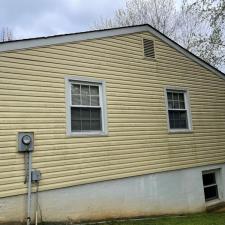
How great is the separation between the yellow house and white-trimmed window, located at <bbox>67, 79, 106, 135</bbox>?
3 centimetres

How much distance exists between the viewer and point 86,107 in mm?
7973

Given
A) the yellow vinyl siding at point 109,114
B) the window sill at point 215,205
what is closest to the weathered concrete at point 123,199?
the yellow vinyl siding at point 109,114

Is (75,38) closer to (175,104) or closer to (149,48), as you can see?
(149,48)

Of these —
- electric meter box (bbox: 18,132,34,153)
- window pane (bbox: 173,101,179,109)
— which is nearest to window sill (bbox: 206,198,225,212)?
window pane (bbox: 173,101,179,109)

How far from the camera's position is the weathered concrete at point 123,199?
6.84 metres

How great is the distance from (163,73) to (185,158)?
2.95 m

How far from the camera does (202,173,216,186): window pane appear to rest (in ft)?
36.4

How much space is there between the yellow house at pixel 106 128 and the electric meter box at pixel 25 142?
0.07ft

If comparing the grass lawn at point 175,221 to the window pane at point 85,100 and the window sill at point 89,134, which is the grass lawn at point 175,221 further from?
the window pane at point 85,100

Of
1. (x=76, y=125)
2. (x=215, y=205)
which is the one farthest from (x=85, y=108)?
(x=215, y=205)

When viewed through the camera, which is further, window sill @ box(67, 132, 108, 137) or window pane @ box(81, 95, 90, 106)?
window pane @ box(81, 95, 90, 106)

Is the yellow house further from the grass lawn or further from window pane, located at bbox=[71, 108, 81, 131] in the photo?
the grass lawn

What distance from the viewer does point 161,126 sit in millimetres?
9688

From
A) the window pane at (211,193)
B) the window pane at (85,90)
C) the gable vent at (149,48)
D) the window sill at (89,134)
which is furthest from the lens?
the window pane at (211,193)
